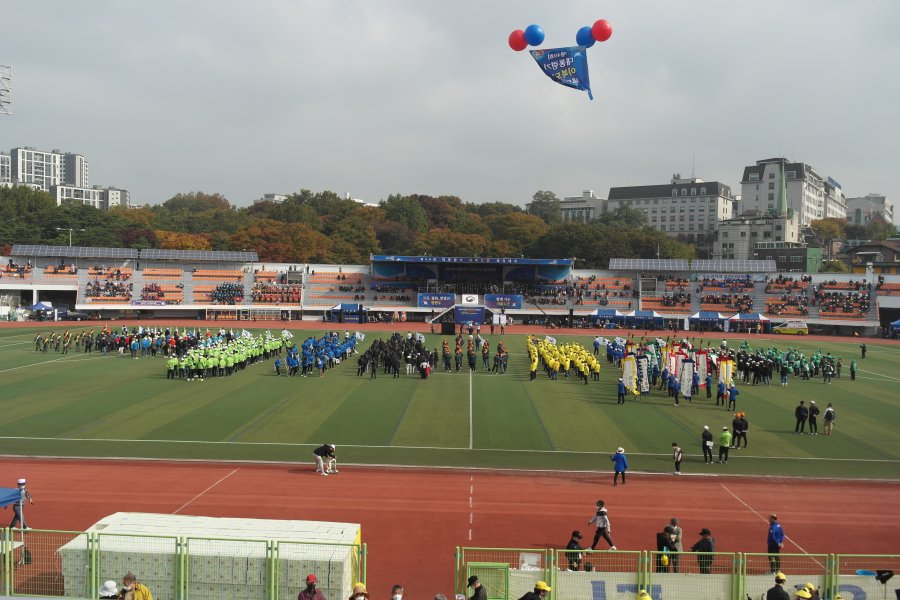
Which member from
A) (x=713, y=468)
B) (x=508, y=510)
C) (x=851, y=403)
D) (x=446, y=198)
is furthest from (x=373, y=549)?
(x=446, y=198)

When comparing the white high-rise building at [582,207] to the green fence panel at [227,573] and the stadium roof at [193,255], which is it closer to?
the stadium roof at [193,255]

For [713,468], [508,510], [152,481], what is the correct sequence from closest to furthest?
1. [508,510]
2. [152,481]
3. [713,468]

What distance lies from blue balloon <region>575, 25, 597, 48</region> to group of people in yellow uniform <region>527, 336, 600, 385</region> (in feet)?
55.5

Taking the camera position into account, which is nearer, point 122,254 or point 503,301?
point 503,301

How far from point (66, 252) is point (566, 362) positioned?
186 ft

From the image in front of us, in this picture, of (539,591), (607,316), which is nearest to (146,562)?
(539,591)

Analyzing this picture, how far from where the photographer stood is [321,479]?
16031 mm

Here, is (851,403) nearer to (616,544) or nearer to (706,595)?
(616,544)

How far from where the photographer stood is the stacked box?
29.8ft

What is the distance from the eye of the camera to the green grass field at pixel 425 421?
18109mm

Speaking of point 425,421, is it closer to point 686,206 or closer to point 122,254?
point 122,254

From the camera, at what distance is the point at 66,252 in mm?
67562

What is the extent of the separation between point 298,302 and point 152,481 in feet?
175

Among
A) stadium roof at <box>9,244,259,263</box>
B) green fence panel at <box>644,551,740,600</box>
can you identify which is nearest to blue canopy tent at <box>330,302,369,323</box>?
stadium roof at <box>9,244,259,263</box>
